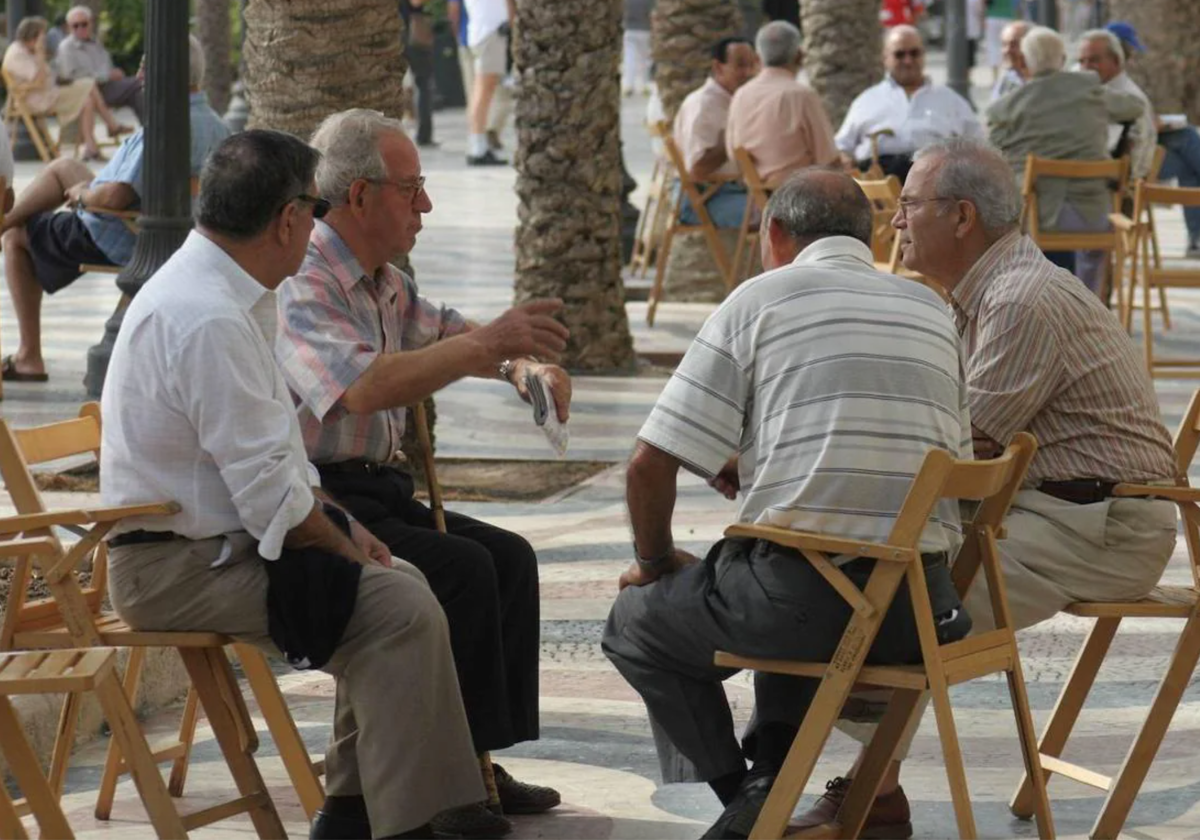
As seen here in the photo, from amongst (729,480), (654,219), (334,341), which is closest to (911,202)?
(729,480)

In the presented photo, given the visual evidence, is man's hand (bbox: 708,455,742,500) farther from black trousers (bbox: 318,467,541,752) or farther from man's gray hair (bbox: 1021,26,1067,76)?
man's gray hair (bbox: 1021,26,1067,76)

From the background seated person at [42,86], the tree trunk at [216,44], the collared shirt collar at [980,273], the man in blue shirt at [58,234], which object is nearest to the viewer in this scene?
the collared shirt collar at [980,273]

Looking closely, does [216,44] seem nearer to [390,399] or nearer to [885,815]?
[390,399]

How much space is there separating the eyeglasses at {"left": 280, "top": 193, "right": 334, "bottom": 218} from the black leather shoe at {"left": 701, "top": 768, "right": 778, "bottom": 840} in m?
1.41

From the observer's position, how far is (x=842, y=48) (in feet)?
52.0

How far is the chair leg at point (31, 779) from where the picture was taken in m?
3.75

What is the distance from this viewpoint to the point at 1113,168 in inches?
439

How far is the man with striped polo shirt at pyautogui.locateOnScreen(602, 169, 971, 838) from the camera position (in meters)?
4.17

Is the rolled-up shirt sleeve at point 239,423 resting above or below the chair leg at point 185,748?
above

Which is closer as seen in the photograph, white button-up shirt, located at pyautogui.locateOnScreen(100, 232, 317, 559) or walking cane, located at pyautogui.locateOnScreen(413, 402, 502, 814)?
white button-up shirt, located at pyautogui.locateOnScreen(100, 232, 317, 559)

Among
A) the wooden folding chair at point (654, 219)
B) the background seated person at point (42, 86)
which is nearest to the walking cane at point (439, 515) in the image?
the wooden folding chair at point (654, 219)

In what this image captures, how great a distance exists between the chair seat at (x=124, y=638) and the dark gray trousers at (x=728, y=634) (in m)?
0.83

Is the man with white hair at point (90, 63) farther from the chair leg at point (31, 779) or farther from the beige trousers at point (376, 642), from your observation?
the chair leg at point (31, 779)

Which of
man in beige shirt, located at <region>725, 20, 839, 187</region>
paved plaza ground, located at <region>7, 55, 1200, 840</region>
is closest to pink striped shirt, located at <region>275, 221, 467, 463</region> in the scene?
paved plaza ground, located at <region>7, 55, 1200, 840</region>
